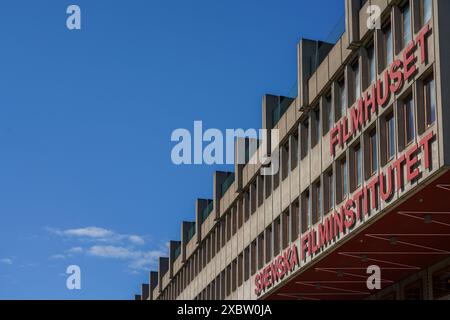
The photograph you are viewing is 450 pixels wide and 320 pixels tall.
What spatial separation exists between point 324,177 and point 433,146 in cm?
1136

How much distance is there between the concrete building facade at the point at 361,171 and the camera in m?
29.7

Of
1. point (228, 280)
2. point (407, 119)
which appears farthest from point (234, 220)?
point (407, 119)

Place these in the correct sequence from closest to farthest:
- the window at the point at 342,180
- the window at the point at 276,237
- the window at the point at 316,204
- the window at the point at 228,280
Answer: the window at the point at 342,180 → the window at the point at 316,204 → the window at the point at 276,237 → the window at the point at 228,280

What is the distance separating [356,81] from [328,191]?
5.04m

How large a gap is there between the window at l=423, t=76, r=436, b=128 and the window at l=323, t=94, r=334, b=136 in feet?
Answer: 32.9

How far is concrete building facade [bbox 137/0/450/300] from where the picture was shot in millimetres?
→ 29703

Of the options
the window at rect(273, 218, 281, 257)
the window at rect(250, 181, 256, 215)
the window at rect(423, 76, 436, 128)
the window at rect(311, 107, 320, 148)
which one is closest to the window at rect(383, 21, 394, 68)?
the window at rect(423, 76, 436, 128)

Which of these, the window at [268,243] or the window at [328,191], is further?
the window at [268,243]

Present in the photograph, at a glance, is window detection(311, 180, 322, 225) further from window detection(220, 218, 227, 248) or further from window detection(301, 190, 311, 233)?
window detection(220, 218, 227, 248)

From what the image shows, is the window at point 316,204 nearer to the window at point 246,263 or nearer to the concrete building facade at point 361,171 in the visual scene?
the concrete building facade at point 361,171

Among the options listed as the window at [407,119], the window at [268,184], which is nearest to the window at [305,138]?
the window at [268,184]

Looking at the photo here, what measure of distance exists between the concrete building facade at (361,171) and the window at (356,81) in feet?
0.25
